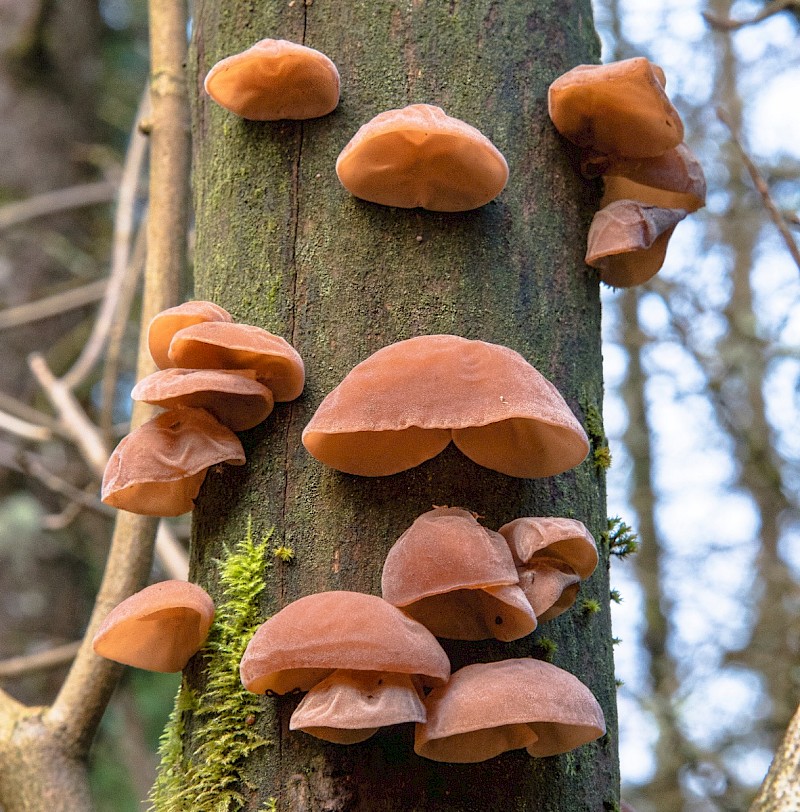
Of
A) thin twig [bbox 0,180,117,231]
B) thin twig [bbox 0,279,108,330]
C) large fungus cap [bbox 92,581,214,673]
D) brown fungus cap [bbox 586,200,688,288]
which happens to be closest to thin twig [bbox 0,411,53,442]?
thin twig [bbox 0,279,108,330]

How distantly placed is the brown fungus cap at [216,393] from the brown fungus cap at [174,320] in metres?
0.11

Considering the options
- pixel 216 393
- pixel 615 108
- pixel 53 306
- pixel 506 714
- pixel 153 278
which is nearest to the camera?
pixel 506 714

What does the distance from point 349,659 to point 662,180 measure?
1.46m

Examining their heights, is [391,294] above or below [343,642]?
above

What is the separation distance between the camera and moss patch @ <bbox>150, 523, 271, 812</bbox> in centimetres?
163

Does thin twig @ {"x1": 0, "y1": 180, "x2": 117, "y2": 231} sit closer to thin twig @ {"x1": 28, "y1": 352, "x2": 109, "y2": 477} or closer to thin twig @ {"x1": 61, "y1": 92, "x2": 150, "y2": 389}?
thin twig @ {"x1": 61, "y1": 92, "x2": 150, "y2": 389}

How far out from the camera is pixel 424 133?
5.82ft

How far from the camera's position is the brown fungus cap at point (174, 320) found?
6.05 ft

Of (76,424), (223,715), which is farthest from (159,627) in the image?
(76,424)

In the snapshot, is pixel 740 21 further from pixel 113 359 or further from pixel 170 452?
pixel 113 359

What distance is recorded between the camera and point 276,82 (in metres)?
1.91

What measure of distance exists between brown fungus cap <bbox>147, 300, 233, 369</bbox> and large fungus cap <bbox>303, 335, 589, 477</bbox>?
37 centimetres

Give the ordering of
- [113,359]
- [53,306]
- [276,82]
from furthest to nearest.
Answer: [53,306] → [113,359] → [276,82]

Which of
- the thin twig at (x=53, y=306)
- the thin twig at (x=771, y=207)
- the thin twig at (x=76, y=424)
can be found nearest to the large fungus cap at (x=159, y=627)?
the thin twig at (x=771, y=207)
